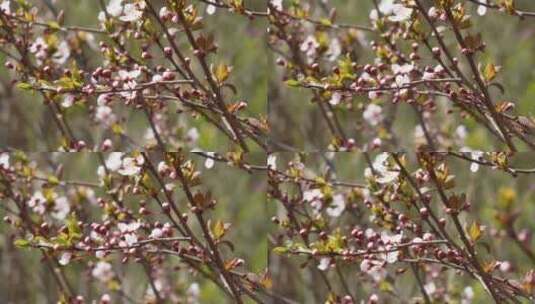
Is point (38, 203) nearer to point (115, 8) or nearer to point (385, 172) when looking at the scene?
point (115, 8)

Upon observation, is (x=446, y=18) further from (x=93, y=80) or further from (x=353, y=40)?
(x=93, y=80)

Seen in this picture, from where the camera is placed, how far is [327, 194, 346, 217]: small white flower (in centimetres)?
210

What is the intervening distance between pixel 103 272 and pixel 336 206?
0.59 m

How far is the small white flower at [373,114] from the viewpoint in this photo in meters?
2.29

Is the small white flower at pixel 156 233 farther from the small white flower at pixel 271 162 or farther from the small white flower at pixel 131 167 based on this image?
the small white flower at pixel 271 162

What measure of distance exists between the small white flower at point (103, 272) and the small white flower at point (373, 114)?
2.24 feet

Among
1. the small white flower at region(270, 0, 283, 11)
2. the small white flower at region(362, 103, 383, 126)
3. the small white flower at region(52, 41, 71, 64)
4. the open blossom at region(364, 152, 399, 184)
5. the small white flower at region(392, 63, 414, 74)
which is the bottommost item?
the open blossom at region(364, 152, 399, 184)

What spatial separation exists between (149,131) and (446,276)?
75 cm

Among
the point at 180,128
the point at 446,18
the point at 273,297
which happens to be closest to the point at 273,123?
the point at 180,128

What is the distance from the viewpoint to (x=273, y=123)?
8.18 feet

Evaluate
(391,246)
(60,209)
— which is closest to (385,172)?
(391,246)

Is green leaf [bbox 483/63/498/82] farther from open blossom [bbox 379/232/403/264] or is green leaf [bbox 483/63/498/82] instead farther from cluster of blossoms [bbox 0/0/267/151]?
cluster of blossoms [bbox 0/0/267/151]

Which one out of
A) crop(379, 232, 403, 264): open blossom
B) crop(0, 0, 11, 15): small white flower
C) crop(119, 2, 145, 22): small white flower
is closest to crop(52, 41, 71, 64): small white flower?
crop(0, 0, 11, 15): small white flower

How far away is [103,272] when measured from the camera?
232 centimetres
